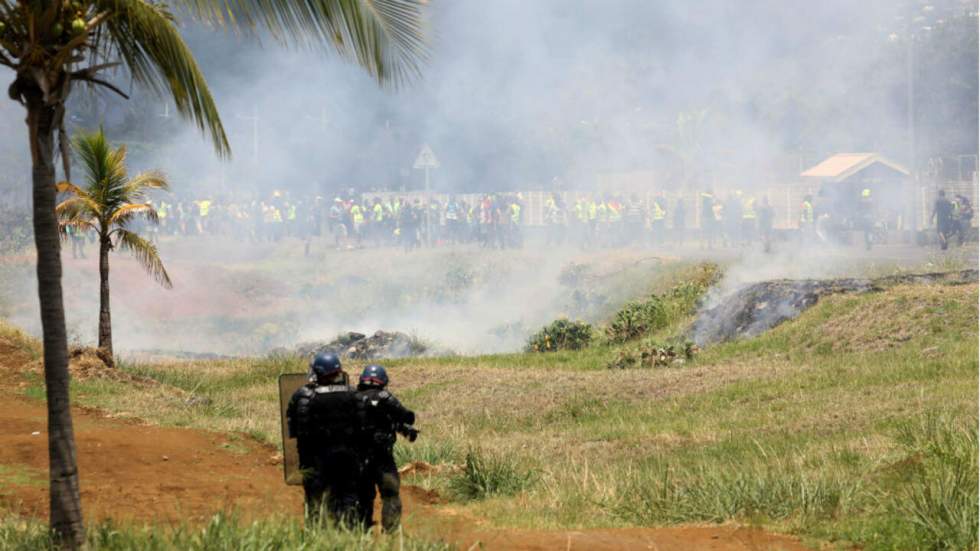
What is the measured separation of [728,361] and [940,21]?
36.2 meters

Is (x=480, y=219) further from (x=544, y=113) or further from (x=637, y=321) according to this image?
(x=637, y=321)

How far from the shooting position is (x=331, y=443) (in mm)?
8258

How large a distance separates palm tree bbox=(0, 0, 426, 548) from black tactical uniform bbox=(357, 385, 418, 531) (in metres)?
1.86

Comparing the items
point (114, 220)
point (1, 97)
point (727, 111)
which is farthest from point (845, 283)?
point (1, 97)

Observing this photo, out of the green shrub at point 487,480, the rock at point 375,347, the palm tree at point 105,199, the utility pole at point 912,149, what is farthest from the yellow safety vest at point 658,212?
the green shrub at point 487,480

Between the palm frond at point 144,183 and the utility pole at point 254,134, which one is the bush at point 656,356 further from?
the utility pole at point 254,134

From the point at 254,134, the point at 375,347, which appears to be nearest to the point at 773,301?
the point at 375,347

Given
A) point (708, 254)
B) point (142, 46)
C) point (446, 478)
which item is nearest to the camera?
point (142, 46)

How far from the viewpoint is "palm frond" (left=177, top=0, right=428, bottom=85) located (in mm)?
7379

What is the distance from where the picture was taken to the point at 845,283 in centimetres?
2462

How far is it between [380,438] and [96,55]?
2.90 meters

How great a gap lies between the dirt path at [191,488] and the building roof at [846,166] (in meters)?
32.7

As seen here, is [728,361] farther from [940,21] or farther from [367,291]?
[940,21]

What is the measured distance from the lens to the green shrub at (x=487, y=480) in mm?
10984
